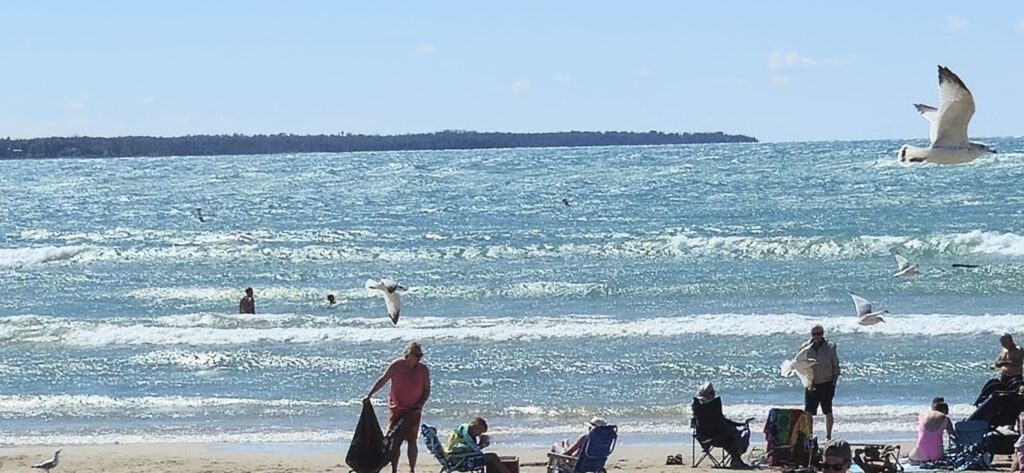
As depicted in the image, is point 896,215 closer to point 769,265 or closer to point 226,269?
point 769,265

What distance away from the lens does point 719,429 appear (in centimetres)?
1202

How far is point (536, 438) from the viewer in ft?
45.6

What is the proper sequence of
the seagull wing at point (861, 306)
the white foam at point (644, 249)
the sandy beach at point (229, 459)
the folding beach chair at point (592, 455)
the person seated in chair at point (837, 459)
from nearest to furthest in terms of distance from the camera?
the person seated in chair at point (837, 459)
the folding beach chair at point (592, 455)
the sandy beach at point (229, 459)
the seagull wing at point (861, 306)
the white foam at point (644, 249)

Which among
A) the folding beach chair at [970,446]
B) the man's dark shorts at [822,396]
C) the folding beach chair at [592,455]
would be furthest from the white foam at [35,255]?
the folding beach chair at [970,446]

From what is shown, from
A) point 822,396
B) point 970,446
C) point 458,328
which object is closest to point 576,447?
point 822,396

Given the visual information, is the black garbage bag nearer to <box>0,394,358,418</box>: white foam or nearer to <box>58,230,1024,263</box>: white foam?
<box>0,394,358,418</box>: white foam

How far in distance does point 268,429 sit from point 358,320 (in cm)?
913

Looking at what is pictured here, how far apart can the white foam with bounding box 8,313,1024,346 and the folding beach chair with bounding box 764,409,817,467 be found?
26.1 ft

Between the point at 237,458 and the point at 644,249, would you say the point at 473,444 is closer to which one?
the point at 237,458

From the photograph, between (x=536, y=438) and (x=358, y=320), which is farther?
(x=358, y=320)

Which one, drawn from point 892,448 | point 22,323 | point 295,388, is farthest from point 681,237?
point 892,448

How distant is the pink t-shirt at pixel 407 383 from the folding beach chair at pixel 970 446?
3.98m

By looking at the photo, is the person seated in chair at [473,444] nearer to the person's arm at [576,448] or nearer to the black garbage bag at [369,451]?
the black garbage bag at [369,451]

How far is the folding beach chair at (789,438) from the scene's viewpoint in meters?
11.8
